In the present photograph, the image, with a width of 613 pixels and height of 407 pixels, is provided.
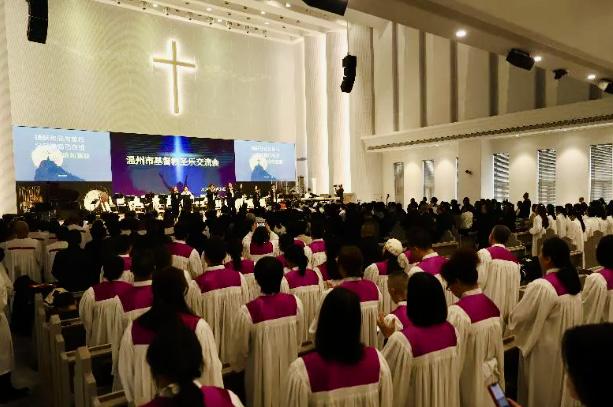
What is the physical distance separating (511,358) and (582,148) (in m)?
12.2

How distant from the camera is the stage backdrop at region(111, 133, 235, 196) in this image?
57.8ft

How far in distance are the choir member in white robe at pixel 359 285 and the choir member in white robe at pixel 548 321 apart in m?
0.98

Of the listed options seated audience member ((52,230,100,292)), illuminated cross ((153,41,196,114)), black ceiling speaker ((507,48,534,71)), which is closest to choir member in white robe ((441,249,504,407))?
seated audience member ((52,230,100,292))

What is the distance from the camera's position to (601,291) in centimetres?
329

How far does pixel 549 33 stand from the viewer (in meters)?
6.68

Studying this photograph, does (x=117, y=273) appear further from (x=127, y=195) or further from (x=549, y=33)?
(x=127, y=195)

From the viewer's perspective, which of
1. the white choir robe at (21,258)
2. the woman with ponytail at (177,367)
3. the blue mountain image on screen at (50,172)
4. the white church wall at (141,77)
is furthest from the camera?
the white church wall at (141,77)

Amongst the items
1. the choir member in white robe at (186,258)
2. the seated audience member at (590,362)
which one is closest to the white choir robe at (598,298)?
the seated audience member at (590,362)

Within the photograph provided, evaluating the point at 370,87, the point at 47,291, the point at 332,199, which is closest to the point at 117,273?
the point at 47,291

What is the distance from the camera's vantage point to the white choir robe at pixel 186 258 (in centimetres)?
492

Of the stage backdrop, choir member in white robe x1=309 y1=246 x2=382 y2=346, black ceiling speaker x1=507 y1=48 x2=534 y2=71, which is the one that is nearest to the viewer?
choir member in white robe x1=309 y1=246 x2=382 y2=346

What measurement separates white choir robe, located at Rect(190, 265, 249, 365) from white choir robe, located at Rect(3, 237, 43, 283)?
12.3 feet

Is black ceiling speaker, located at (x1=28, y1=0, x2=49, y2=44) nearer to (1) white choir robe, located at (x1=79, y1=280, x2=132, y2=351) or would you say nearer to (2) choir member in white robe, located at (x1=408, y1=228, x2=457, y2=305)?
(1) white choir robe, located at (x1=79, y1=280, x2=132, y2=351)

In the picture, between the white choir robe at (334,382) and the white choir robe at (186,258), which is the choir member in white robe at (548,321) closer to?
the white choir robe at (334,382)
